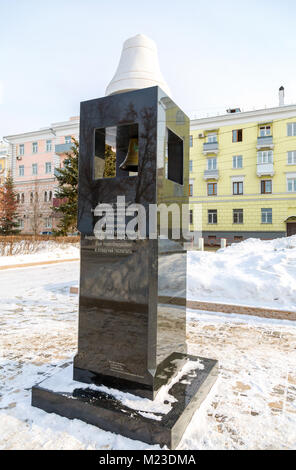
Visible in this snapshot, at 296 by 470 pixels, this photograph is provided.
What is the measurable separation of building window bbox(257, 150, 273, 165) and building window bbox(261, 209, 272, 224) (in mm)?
4717

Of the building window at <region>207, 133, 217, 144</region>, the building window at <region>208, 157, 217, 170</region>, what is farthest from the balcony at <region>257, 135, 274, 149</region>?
the building window at <region>208, 157, 217, 170</region>

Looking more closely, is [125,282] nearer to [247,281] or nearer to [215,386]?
[215,386]

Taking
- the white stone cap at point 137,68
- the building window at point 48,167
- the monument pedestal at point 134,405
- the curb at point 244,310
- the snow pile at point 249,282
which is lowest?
the monument pedestal at point 134,405

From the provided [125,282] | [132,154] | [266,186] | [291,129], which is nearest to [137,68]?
[132,154]

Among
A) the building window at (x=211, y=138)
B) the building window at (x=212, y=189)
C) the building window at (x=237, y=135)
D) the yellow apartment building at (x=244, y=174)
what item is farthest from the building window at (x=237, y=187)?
the building window at (x=211, y=138)

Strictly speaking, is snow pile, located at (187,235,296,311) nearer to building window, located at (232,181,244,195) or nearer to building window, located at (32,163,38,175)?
building window, located at (232,181,244,195)

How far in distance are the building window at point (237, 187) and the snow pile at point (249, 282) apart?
23.1m

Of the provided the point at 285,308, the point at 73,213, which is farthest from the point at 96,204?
the point at 73,213

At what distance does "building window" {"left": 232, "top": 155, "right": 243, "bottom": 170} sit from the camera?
2931 cm

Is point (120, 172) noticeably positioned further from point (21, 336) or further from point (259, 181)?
point (259, 181)

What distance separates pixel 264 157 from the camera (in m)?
28.3

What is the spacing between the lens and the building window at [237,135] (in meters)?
29.0

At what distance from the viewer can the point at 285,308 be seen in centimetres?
512

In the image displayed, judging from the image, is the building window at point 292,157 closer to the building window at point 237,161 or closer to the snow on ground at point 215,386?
the building window at point 237,161
